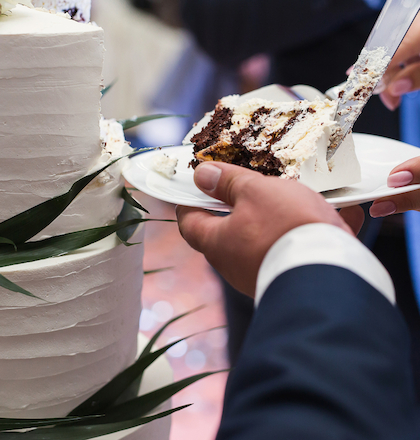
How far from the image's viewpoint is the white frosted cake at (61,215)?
2.04 ft

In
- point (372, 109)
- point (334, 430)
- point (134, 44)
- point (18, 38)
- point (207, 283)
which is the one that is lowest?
point (207, 283)

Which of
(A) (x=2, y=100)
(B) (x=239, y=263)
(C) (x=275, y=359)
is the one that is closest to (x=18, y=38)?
(A) (x=2, y=100)

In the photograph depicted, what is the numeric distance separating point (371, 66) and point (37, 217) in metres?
0.59

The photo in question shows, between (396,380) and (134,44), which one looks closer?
(396,380)

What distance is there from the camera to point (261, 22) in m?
1.36

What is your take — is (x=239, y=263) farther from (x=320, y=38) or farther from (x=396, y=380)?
(x=320, y=38)

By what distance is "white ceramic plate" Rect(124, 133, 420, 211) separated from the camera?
2.14 ft

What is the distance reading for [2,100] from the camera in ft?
2.00

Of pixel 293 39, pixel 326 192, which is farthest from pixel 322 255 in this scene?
pixel 293 39

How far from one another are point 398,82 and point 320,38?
0.35 metres

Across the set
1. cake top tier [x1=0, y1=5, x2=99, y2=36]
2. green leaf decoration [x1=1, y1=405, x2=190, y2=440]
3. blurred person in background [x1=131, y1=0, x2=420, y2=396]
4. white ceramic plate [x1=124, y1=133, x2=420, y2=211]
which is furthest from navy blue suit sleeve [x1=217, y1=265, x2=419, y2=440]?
blurred person in background [x1=131, y1=0, x2=420, y2=396]

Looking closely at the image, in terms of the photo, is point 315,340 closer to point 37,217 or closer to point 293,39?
point 37,217

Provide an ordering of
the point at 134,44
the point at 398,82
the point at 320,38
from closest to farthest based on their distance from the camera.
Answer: the point at 398,82 → the point at 320,38 → the point at 134,44

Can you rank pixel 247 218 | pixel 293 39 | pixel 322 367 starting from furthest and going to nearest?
pixel 293 39 < pixel 247 218 < pixel 322 367
